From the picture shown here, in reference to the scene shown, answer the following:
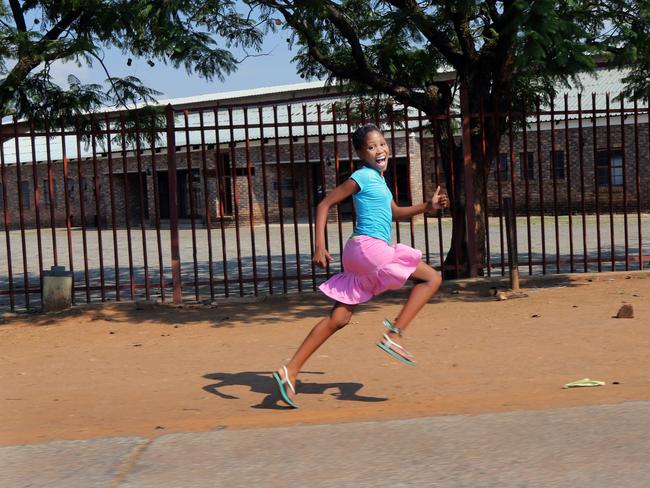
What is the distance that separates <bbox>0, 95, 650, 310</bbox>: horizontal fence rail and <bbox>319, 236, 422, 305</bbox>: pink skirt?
2.99m

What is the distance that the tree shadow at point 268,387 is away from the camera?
6.14m

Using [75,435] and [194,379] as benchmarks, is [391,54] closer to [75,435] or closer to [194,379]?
[194,379]

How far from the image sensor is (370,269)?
5.69 metres

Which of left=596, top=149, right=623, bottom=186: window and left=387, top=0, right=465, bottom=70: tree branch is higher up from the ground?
left=387, top=0, right=465, bottom=70: tree branch

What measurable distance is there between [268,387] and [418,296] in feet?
4.74

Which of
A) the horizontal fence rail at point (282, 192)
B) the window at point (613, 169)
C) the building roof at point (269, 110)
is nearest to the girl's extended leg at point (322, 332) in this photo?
the horizontal fence rail at point (282, 192)

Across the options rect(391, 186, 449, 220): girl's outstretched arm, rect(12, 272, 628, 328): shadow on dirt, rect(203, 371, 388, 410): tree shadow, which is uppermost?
rect(391, 186, 449, 220): girl's outstretched arm

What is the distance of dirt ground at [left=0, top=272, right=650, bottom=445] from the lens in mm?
5719

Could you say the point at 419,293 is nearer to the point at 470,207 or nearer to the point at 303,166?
the point at 470,207

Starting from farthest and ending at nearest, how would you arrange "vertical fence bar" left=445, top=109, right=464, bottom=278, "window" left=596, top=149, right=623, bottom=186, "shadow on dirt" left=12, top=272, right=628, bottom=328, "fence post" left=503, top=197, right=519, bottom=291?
1. "window" left=596, top=149, right=623, bottom=186
2. "vertical fence bar" left=445, top=109, right=464, bottom=278
3. "fence post" left=503, top=197, right=519, bottom=291
4. "shadow on dirt" left=12, top=272, right=628, bottom=328

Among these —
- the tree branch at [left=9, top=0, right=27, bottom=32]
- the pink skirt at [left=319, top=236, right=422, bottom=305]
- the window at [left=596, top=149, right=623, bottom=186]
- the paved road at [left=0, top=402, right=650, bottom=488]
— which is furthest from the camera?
the window at [left=596, top=149, right=623, bottom=186]

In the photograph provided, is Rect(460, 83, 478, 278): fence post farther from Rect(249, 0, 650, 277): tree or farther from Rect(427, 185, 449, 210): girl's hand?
Rect(427, 185, 449, 210): girl's hand

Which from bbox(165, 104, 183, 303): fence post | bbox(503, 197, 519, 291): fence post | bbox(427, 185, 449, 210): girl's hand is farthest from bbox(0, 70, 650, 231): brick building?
bbox(427, 185, 449, 210): girl's hand

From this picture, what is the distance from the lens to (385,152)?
5.80m
